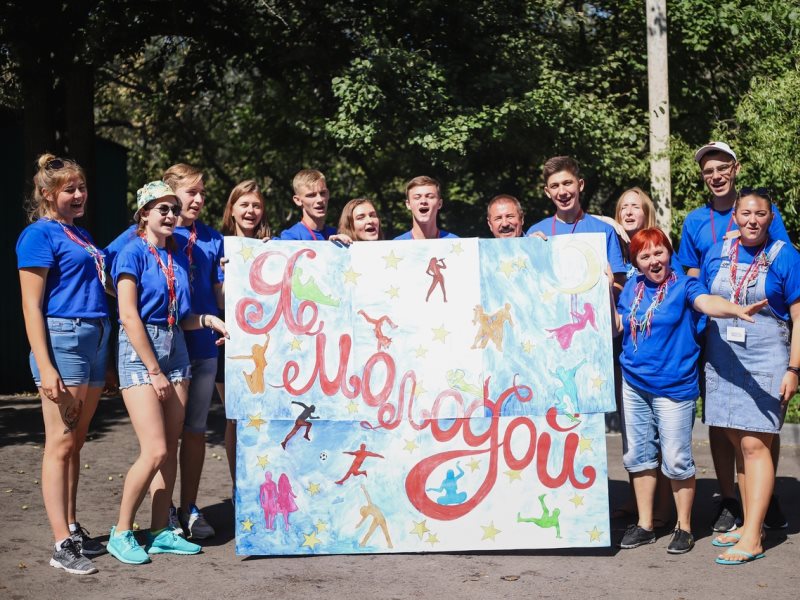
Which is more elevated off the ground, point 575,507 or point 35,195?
point 35,195

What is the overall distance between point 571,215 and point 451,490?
5.71 ft

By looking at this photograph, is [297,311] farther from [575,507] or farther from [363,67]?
[363,67]

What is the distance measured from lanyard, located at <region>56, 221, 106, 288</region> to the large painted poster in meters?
0.62

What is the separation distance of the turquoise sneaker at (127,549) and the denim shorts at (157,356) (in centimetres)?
76

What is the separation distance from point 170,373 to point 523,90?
815cm

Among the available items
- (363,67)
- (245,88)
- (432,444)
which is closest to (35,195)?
(432,444)

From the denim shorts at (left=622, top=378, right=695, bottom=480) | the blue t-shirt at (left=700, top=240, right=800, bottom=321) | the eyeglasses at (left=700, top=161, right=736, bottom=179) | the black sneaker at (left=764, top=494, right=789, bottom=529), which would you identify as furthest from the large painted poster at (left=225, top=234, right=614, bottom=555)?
the black sneaker at (left=764, top=494, right=789, bottom=529)

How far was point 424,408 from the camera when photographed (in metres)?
4.94

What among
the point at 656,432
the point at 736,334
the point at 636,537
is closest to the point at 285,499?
the point at 636,537

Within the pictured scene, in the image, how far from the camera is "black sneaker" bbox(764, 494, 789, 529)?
5.39m

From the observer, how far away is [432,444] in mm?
4953

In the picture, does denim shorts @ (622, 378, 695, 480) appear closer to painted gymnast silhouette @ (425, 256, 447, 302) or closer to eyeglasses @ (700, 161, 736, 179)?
painted gymnast silhouette @ (425, 256, 447, 302)

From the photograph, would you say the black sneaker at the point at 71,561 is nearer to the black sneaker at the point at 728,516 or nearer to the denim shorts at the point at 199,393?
the denim shorts at the point at 199,393

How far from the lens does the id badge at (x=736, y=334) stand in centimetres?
486
